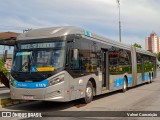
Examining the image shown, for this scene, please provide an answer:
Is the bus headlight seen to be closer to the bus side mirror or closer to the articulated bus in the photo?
the articulated bus

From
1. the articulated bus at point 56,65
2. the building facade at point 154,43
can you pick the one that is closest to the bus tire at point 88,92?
the articulated bus at point 56,65

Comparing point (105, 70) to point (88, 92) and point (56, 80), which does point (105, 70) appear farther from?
point (56, 80)

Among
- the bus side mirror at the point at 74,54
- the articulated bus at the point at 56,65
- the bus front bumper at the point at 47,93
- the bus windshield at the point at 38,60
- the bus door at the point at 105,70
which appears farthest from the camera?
the bus door at the point at 105,70

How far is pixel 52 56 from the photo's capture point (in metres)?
10.7

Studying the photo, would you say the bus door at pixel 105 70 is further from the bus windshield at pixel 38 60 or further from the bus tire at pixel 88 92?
the bus windshield at pixel 38 60

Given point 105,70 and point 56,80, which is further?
point 105,70

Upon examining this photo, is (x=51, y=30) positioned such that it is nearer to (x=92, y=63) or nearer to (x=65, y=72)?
(x=65, y=72)

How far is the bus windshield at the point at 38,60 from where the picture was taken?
10.5m

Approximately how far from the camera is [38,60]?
10812 mm

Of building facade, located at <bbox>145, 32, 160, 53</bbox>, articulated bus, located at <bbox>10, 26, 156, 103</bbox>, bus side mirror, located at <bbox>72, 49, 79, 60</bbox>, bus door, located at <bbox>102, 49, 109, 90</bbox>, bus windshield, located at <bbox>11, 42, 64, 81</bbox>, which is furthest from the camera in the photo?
building facade, located at <bbox>145, 32, 160, 53</bbox>

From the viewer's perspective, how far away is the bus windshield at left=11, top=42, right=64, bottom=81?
34.6ft

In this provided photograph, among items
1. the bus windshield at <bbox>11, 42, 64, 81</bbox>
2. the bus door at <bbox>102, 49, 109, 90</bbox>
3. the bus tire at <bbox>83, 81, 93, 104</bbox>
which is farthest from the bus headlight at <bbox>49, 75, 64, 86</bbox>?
the bus door at <bbox>102, 49, 109, 90</bbox>

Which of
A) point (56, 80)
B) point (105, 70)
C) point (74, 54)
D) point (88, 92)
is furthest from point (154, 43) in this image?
point (56, 80)

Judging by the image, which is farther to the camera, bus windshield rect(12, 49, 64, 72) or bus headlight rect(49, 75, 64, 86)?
bus windshield rect(12, 49, 64, 72)
